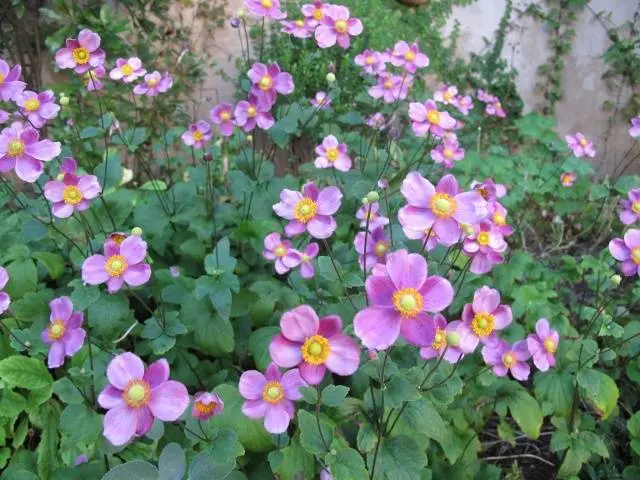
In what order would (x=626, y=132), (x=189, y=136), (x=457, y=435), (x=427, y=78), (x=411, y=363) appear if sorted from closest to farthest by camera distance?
1. (x=411, y=363)
2. (x=457, y=435)
3. (x=189, y=136)
4. (x=427, y=78)
5. (x=626, y=132)

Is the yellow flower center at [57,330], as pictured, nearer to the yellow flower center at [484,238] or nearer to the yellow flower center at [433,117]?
the yellow flower center at [484,238]

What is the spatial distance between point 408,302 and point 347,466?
16.8 inches

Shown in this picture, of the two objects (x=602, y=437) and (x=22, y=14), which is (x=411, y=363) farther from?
(x=22, y=14)

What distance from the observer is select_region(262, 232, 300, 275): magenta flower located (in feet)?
5.56

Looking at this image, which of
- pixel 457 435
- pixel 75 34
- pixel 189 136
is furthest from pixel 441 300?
pixel 75 34

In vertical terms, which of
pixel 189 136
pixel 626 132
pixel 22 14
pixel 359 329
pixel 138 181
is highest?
pixel 359 329

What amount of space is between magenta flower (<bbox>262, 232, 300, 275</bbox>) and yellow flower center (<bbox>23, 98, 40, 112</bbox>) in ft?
2.90

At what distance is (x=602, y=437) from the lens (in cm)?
221

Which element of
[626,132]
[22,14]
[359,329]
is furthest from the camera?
[626,132]

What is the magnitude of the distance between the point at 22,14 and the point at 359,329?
369 centimetres

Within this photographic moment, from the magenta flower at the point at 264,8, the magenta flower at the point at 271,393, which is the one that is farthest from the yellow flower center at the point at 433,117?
the magenta flower at the point at 271,393

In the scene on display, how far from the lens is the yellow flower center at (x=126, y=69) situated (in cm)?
216

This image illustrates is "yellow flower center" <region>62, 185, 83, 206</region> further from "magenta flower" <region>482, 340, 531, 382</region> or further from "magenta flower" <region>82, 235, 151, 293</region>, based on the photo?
"magenta flower" <region>482, 340, 531, 382</region>

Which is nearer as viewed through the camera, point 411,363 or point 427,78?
point 411,363
